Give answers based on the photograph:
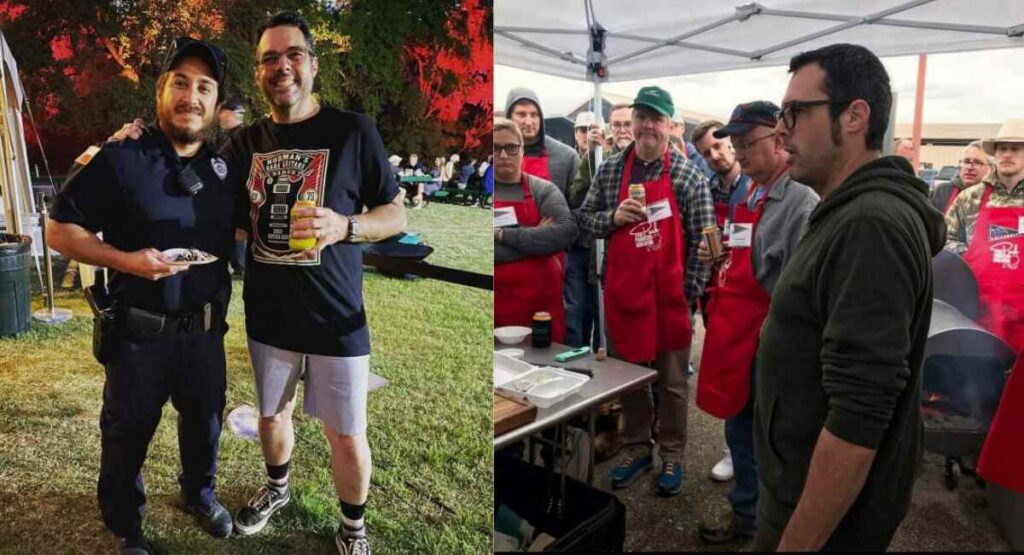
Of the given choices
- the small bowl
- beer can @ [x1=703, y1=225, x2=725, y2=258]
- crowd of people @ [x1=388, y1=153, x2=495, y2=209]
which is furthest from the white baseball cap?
crowd of people @ [x1=388, y1=153, x2=495, y2=209]

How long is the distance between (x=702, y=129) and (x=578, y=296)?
3.89 feet

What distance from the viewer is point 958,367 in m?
2.05

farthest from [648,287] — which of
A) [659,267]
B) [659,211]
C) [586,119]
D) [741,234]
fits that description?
[586,119]

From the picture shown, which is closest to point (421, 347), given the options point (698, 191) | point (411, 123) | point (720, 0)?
point (411, 123)

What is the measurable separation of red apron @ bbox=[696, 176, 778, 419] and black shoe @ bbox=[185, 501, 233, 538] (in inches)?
50.1

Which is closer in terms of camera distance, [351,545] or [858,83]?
[858,83]

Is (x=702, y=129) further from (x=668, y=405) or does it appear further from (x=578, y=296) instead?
(x=578, y=296)

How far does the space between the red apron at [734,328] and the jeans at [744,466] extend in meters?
0.06

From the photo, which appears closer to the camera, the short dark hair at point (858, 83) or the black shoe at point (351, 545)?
the short dark hair at point (858, 83)

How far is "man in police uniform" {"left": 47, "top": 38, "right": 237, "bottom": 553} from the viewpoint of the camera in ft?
4.66

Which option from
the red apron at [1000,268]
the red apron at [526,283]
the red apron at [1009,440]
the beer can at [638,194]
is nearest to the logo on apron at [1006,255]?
the red apron at [1000,268]

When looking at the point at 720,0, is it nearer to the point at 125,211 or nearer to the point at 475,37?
the point at 475,37

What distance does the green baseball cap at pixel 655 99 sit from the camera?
6.85 ft

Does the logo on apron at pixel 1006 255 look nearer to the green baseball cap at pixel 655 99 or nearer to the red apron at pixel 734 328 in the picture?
the red apron at pixel 734 328
